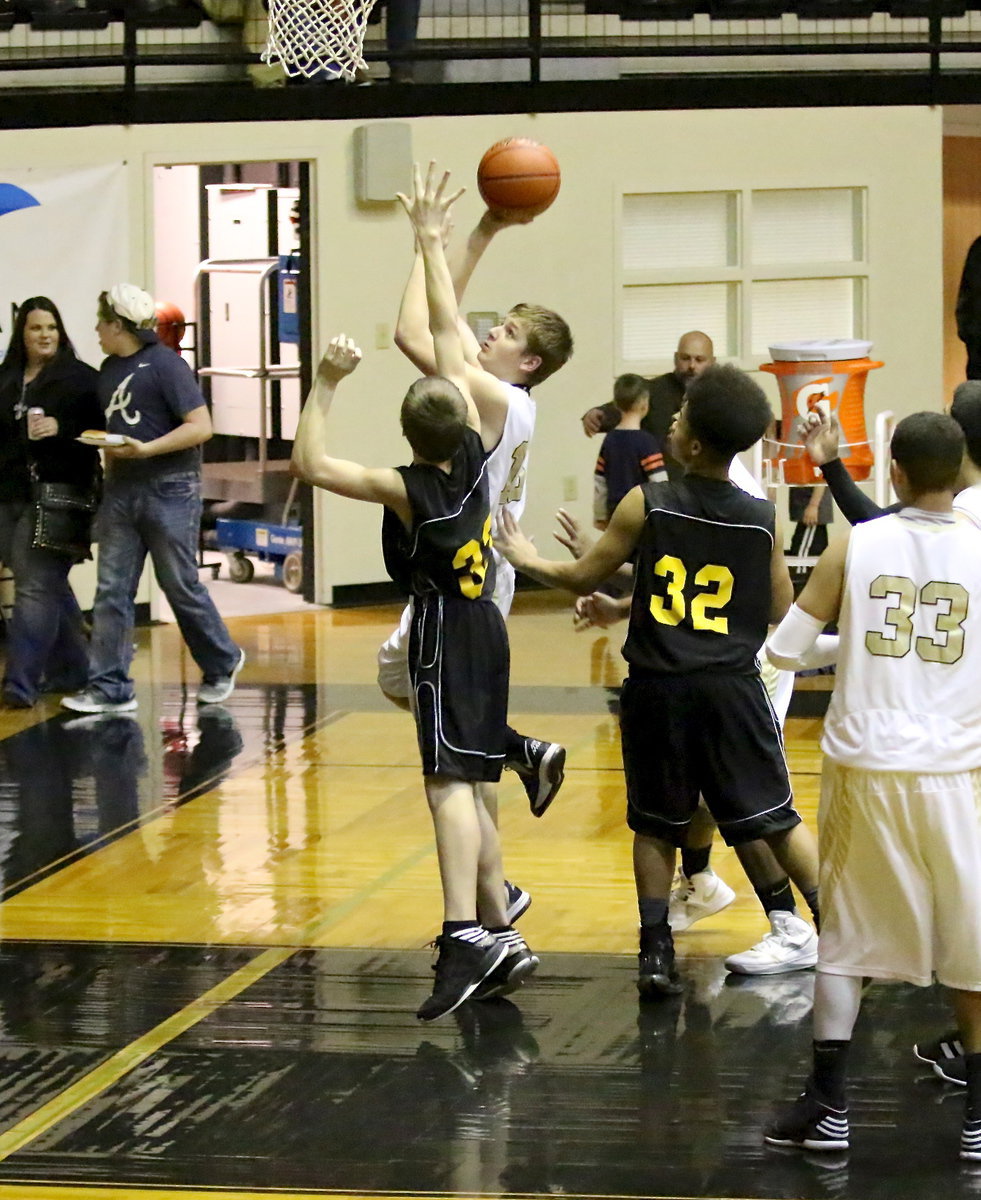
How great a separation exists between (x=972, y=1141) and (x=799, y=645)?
1.05 meters

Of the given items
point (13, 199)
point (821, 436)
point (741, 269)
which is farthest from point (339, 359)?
point (741, 269)

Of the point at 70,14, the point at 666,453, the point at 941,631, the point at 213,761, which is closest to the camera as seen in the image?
the point at 941,631

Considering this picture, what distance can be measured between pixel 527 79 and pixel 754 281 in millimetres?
1958

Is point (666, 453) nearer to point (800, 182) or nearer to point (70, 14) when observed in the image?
point (800, 182)

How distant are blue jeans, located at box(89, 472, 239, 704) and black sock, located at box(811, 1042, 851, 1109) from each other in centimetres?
512

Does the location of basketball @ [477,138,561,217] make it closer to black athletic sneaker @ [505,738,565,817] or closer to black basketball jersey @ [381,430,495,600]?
black basketball jersey @ [381,430,495,600]

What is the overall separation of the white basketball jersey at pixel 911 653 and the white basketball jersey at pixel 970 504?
0.31m

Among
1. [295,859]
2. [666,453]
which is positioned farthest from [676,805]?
[666,453]

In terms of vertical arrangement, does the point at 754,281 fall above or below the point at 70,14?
below

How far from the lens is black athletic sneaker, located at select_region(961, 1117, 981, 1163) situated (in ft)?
13.1

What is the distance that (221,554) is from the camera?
1438 cm

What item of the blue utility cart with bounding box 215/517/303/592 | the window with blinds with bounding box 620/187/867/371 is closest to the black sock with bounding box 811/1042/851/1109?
the blue utility cart with bounding box 215/517/303/592

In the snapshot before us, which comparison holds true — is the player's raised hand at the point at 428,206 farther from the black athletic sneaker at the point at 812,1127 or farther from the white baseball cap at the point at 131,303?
the white baseball cap at the point at 131,303

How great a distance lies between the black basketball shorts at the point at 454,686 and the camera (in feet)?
16.5
